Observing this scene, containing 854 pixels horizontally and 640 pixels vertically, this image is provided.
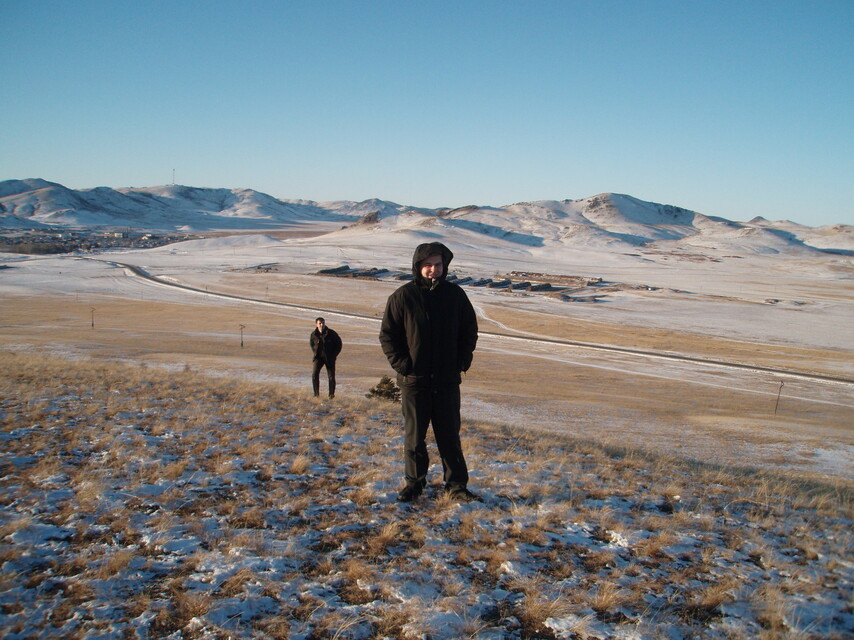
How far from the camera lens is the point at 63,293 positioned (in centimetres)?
5956

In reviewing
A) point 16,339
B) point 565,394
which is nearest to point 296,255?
point 16,339

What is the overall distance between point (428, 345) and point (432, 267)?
2.47 feet

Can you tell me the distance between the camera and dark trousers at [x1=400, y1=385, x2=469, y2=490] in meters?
5.57

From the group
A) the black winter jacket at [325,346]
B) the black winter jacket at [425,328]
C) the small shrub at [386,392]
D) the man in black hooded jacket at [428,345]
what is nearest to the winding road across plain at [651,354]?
the small shrub at [386,392]

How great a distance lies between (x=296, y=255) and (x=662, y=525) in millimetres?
112183

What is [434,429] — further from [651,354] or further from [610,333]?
[610,333]

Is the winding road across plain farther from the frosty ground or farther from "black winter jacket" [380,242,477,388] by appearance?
"black winter jacket" [380,242,477,388]

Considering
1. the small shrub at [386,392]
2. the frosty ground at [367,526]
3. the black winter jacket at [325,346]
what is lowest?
the small shrub at [386,392]

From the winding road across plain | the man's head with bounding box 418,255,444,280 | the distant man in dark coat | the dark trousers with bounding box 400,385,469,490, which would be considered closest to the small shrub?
the distant man in dark coat

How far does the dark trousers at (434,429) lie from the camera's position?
18.3 feet

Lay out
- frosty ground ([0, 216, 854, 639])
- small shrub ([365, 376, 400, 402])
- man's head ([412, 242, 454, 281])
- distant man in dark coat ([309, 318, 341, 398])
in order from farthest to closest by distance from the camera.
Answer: distant man in dark coat ([309, 318, 341, 398])
small shrub ([365, 376, 400, 402])
man's head ([412, 242, 454, 281])
frosty ground ([0, 216, 854, 639])

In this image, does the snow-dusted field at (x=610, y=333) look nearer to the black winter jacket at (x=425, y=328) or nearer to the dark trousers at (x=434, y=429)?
the dark trousers at (x=434, y=429)

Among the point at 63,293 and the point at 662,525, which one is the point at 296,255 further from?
the point at 662,525

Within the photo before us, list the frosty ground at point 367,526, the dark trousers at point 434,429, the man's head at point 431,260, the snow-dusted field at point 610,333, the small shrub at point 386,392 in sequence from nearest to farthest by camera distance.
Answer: the frosty ground at point 367,526 → the man's head at point 431,260 → the dark trousers at point 434,429 → the small shrub at point 386,392 → the snow-dusted field at point 610,333
